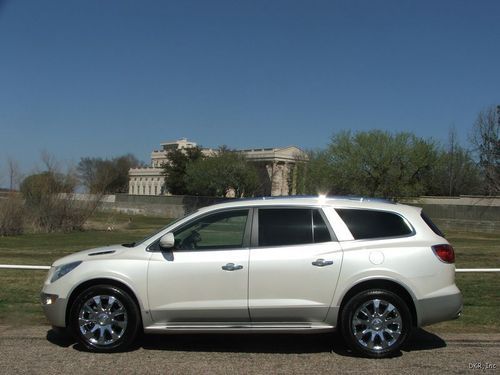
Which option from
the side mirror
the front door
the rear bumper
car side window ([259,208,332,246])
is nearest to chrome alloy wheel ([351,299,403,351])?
the rear bumper

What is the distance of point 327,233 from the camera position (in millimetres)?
6223

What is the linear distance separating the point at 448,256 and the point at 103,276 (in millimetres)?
3738

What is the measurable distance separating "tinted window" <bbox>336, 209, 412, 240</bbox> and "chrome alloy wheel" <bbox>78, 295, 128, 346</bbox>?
2.64m

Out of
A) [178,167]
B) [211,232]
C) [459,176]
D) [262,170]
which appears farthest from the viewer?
[262,170]

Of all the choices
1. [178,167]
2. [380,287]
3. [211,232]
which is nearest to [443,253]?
[380,287]

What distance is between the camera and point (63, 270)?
6293mm

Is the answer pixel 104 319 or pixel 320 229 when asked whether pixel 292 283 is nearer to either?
pixel 320 229

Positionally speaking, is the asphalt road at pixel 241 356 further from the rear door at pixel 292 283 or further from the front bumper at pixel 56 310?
the rear door at pixel 292 283

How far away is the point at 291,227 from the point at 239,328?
1221 millimetres

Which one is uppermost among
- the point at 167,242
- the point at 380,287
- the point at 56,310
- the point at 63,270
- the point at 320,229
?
the point at 320,229

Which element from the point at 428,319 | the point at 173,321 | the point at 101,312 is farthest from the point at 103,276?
the point at 428,319

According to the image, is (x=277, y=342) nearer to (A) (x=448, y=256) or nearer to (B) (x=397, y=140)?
(A) (x=448, y=256)

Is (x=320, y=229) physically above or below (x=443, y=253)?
above

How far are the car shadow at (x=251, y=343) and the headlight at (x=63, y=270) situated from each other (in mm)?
760
